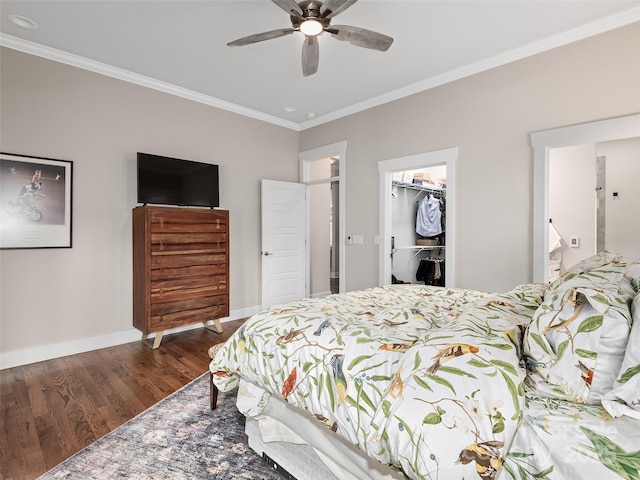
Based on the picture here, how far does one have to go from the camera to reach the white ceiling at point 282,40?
8.11 feet

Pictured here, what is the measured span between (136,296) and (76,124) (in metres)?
1.81

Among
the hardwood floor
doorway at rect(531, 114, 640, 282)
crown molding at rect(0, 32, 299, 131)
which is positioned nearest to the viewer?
the hardwood floor

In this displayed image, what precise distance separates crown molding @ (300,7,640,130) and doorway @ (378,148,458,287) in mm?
746

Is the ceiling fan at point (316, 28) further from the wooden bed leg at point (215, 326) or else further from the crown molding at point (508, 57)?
the wooden bed leg at point (215, 326)

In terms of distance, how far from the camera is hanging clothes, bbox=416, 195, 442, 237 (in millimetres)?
5785

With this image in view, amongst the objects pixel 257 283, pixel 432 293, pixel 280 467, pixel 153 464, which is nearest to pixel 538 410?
pixel 280 467

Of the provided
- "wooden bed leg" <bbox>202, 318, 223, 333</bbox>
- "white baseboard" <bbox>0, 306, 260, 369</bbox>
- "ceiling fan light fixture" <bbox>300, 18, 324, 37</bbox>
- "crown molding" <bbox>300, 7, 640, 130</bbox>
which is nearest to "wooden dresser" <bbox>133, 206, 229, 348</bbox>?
"wooden bed leg" <bbox>202, 318, 223, 333</bbox>

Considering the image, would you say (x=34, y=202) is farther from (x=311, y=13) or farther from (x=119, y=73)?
(x=311, y=13)

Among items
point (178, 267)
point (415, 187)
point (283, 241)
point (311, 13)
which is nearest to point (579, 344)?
point (311, 13)

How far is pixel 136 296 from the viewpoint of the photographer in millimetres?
3488

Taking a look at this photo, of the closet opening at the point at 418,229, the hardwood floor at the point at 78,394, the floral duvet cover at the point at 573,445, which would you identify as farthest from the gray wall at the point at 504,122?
the hardwood floor at the point at 78,394

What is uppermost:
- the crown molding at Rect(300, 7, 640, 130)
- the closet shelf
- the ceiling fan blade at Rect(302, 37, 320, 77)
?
the crown molding at Rect(300, 7, 640, 130)

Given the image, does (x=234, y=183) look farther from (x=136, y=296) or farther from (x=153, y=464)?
(x=153, y=464)

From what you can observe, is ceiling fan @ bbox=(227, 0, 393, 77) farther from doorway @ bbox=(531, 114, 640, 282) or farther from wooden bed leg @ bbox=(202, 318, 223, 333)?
wooden bed leg @ bbox=(202, 318, 223, 333)
